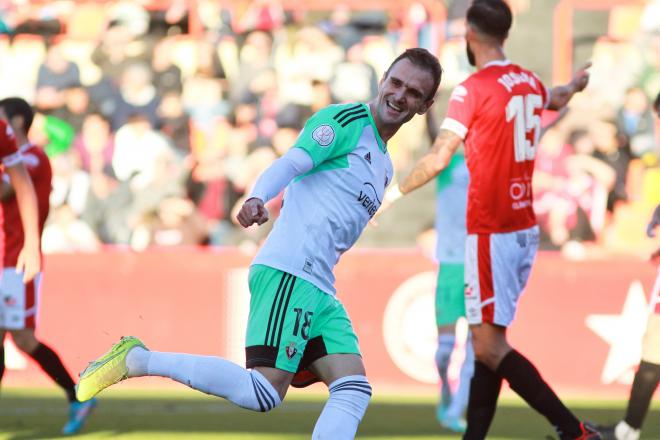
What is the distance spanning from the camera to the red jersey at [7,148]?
7590 mm

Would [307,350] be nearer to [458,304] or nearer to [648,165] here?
[458,304]

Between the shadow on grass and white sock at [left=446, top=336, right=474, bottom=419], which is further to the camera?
white sock at [left=446, top=336, right=474, bottom=419]

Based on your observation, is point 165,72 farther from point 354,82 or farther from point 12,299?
point 12,299

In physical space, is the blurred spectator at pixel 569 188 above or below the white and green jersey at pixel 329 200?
A: below

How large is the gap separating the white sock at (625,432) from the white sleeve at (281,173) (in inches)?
124

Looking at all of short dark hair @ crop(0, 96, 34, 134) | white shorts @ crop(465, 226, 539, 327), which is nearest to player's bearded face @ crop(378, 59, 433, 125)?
white shorts @ crop(465, 226, 539, 327)

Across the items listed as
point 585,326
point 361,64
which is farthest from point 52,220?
point 585,326

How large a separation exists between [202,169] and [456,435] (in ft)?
20.4

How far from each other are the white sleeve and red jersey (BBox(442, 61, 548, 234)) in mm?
1899

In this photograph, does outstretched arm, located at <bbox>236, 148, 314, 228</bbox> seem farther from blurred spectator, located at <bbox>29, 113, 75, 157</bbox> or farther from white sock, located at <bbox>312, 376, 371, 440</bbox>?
blurred spectator, located at <bbox>29, 113, 75, 157</bbox>

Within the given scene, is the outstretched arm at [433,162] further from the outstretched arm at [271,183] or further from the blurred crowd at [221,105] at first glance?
the blurred crowd at [221,105]

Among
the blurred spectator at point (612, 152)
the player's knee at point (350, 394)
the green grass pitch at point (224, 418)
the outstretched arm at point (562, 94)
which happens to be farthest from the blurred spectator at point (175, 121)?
the player's knee at point (350, 394)

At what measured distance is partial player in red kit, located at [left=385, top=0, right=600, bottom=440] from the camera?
6.93 m

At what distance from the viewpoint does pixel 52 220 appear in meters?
13.8
